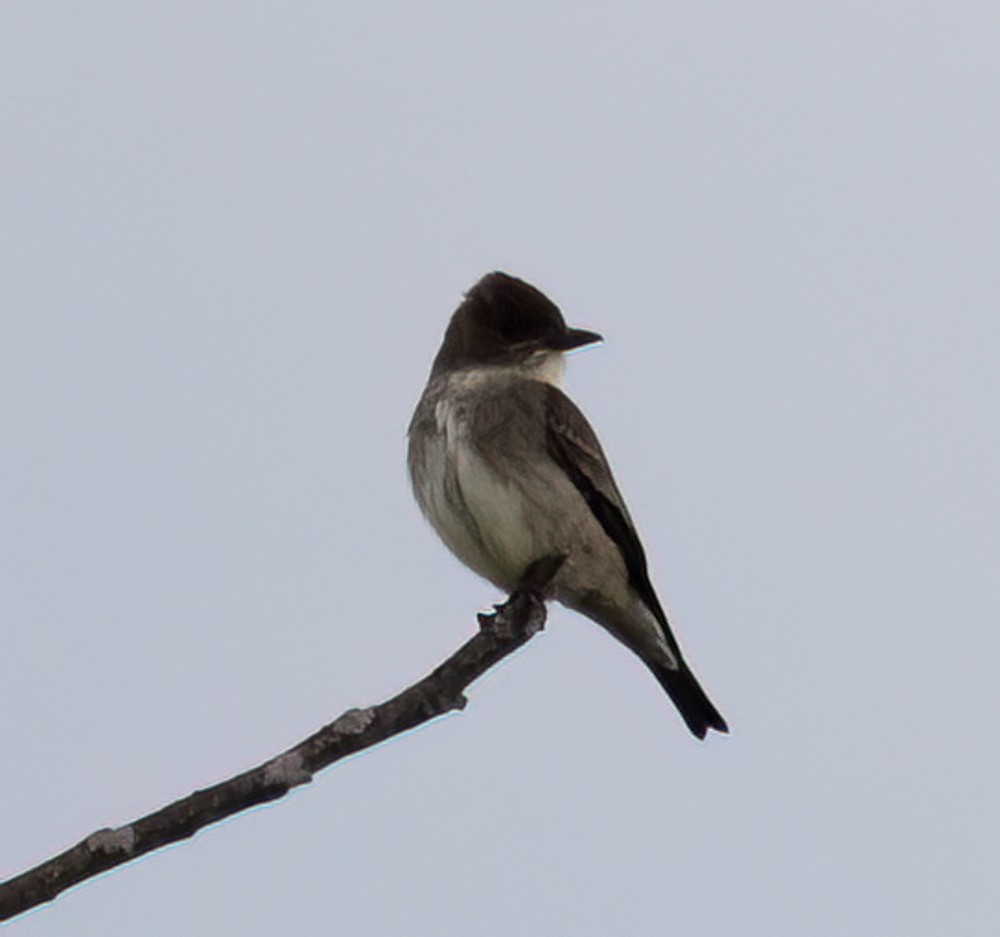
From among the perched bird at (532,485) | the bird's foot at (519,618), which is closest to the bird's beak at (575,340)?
the perched bird at (532,485)

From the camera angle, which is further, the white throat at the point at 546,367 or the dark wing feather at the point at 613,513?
the white throat at the point at 546,367

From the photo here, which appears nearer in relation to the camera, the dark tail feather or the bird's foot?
the bird's foot

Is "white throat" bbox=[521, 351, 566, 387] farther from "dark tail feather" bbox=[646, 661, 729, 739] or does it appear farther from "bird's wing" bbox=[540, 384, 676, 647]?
"dark tail feather" bbox=[646, 661, 729, 739]

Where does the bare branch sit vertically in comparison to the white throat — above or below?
below

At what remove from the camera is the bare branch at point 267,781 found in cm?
427

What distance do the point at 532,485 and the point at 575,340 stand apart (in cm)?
122

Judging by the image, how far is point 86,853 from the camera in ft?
14.1

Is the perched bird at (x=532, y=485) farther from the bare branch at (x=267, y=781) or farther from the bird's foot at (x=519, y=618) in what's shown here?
the bare branch at (x=267, y=781)

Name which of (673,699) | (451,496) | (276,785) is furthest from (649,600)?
(276,785)

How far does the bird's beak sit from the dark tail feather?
5.28 feet

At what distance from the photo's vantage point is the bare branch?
4266 mm

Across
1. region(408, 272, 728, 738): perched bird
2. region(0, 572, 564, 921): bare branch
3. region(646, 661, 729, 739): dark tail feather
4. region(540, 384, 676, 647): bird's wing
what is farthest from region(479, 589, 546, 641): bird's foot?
region(646, 661, 729, 739): dark tail feather

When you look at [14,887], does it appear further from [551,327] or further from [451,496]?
[551,327]

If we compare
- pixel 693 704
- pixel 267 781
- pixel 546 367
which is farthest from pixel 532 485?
pixel 267 781
